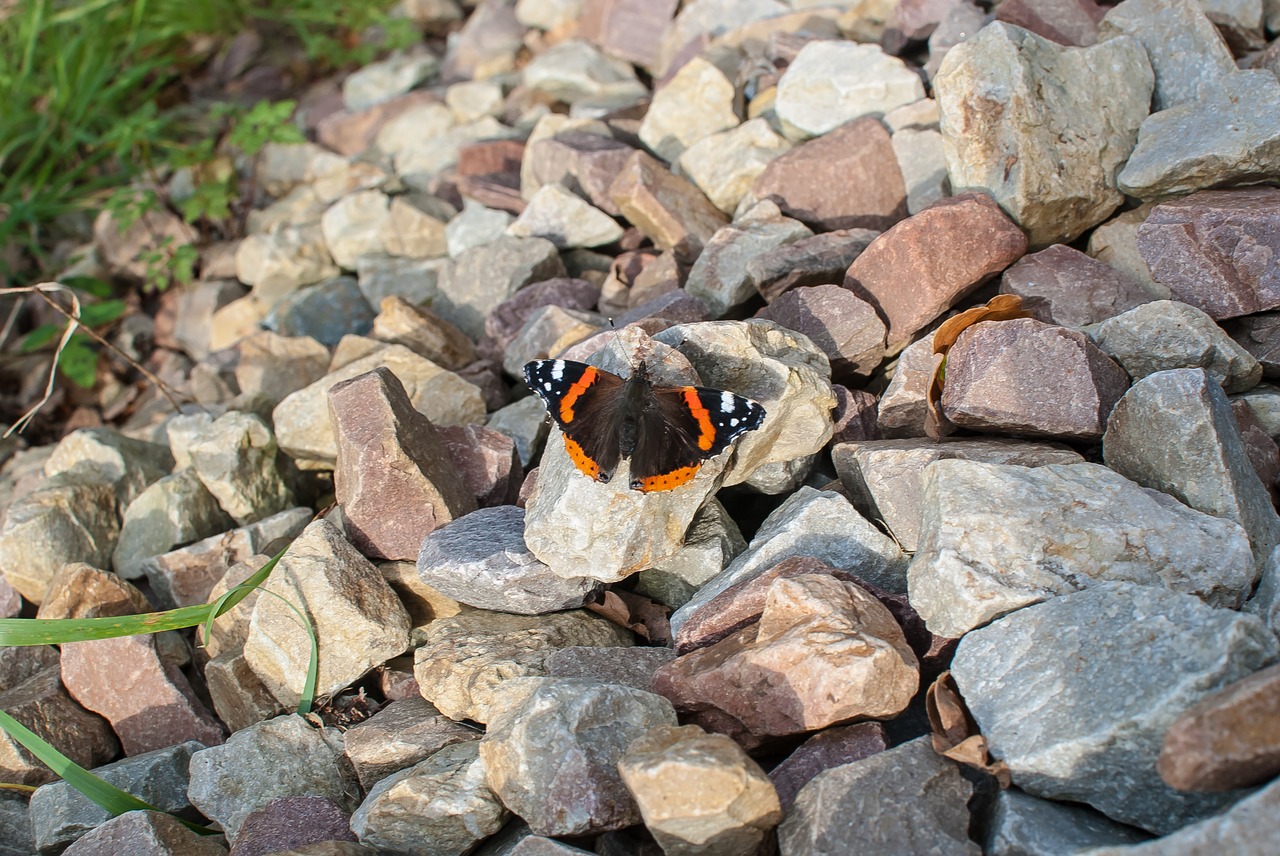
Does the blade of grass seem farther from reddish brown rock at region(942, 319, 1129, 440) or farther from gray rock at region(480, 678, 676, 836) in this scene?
reddish brown rock at region(942, 319, 1129, 440)

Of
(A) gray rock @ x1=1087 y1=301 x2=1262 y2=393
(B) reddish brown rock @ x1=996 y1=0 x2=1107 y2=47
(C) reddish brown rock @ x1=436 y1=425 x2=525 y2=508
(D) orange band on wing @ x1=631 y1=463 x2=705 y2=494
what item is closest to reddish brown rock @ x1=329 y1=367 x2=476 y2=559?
(C) reddish brown rock @ x1=436 y1=425 x2=525 y2=508

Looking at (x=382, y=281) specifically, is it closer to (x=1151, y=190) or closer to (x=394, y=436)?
(x=394, y=436)

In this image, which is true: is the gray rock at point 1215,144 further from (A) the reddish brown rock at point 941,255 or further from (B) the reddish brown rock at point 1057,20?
(B) the reddish brown rock at point 1057,20

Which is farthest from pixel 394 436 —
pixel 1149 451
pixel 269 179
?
pixel 269 179

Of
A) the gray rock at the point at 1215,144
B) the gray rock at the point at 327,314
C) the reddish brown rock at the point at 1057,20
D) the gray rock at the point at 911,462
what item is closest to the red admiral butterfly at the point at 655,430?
the gray rock at the point at 911,462

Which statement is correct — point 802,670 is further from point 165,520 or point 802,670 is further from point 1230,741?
point 165,520
